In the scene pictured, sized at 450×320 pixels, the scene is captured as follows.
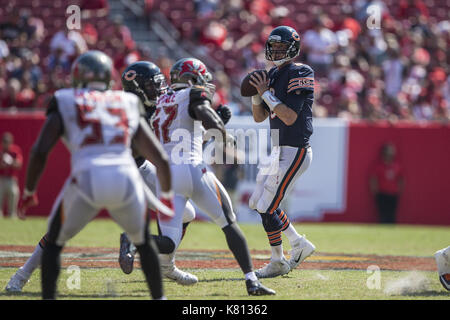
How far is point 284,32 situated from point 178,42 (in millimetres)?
9482

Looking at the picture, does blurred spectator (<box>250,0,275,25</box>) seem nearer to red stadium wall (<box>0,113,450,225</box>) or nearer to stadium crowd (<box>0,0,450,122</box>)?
stadium crowd (<box>0,0,450,122</box>)

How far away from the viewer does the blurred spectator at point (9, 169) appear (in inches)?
517

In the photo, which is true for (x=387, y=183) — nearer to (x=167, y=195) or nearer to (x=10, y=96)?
(x=10, y=96)

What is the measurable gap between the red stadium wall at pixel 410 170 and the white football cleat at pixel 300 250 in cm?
684

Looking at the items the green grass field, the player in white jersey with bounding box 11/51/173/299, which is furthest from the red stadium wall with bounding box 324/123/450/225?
the player in white jersey with bounding box 11/51/173/299

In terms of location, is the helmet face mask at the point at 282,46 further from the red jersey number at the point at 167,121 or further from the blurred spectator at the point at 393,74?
the blurred spectator at the point at 393,74

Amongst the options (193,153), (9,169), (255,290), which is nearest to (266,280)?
(255,290)

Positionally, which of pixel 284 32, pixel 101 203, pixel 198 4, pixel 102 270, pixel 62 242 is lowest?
pixel 102 270

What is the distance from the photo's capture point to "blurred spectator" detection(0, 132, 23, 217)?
1313cm

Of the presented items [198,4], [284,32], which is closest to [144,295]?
[284,32]

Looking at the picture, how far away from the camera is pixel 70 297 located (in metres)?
5.65

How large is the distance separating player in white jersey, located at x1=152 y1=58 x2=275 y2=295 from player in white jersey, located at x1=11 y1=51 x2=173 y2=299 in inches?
32.5

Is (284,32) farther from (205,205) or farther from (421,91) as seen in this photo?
(421,91)

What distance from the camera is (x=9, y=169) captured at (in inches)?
519
